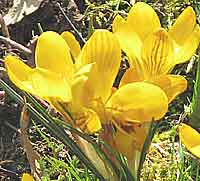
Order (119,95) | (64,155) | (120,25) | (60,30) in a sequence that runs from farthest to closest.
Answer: (60,30) → (64,155) → (120,25) → (119,95)

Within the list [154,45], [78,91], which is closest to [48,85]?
[78,91]

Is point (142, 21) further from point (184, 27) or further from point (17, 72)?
point (17, 72)

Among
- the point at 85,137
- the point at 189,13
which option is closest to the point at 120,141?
the point at 85,137

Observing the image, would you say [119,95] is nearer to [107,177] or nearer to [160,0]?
[107,177]

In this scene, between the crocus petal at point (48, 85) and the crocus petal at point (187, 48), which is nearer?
the crocus petal at point (48, 85)

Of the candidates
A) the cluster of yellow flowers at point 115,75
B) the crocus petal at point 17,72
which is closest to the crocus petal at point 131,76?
the cluster of yellow flowers at point 115,75

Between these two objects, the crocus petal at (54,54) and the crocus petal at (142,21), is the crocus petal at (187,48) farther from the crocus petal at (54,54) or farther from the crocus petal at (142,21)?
the crocus petal at (54,54)

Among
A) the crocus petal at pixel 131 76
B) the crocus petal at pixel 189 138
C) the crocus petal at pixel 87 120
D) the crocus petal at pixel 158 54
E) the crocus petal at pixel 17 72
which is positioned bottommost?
the crocus petal at pixel 189 138
